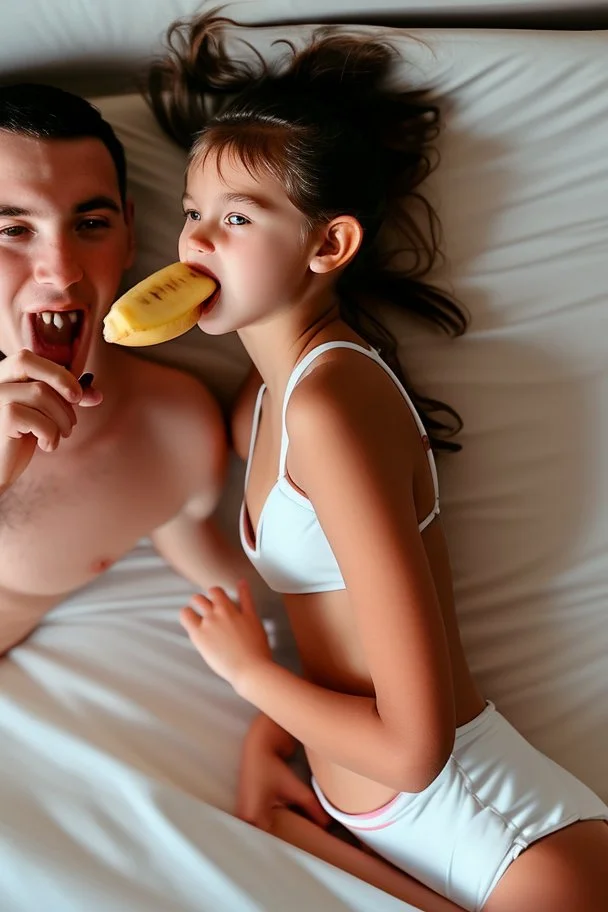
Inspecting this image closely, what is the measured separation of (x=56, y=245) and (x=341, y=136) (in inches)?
15.2

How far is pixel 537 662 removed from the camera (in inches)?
51.5

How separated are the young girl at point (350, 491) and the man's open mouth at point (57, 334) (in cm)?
19

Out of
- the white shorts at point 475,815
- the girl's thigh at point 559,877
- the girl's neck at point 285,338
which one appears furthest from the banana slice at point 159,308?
the girl's thigh at point 559,877

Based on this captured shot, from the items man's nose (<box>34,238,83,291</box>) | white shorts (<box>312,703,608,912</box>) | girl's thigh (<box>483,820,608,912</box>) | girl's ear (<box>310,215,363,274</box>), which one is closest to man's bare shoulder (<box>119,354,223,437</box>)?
man's nose (<box>34,238,83,291</box>)

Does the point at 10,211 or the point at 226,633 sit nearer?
the point at 10,211

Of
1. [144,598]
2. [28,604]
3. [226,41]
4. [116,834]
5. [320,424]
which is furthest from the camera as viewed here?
[144,598]

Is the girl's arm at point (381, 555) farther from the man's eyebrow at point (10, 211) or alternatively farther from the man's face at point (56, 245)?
the man's eyebrow at point (10, 211)

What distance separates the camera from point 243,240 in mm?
950

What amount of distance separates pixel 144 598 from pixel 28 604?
0.64ft

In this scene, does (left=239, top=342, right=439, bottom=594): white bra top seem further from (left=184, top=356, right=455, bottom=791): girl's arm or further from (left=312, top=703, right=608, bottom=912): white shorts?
(left=312, top=703, right=608, bottom=912): white shorts

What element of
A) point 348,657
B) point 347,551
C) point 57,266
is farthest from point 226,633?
point 57,266

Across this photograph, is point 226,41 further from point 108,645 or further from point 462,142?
point 108,645

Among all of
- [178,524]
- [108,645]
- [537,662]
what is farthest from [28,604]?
[537,662]

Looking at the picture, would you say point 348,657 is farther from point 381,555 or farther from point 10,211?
point 10,211
